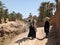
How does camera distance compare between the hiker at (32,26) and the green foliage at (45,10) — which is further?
the green foliage at (45,10)

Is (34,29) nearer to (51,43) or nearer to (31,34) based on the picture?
(31,34)

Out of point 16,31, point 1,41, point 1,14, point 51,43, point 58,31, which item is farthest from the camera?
point 1,14

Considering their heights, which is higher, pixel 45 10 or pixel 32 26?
pixel 45 10

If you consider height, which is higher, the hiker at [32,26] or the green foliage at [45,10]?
the green foliage at [45,10]

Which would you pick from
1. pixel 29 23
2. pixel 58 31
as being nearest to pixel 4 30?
pixel 29 23

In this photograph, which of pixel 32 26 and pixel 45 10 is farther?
pixel 45 10

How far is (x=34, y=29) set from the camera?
16.6 meters

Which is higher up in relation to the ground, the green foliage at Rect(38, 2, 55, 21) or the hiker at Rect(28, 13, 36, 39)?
the green foliage at Rect(38, 2, 55, 21)

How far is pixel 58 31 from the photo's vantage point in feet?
52.9

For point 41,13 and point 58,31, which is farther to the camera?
point 41,13

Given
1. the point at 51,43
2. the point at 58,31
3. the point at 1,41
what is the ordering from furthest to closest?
the point at 1,41 → the point at 58,31 → the point at 51,43

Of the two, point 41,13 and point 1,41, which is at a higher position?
point 41,13

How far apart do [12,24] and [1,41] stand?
3.10 meters

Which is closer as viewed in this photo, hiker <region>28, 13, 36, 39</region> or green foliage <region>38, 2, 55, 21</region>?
hiker <region>28, 13, 36, 39</region>
